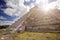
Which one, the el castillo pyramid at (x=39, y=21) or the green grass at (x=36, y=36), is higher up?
the el castillo pyramid at (x=39, y=21)

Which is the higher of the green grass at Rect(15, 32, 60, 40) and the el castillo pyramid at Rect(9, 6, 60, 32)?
the el castillo pyramid at Rect(9, 6, 60, 32)

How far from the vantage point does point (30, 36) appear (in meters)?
4.90

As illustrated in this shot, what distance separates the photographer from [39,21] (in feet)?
16.4

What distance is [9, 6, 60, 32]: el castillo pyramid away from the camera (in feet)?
16.0

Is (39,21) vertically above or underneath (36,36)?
above

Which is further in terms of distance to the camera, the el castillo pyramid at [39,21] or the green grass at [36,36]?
the el castillo pyramid at [39,21]

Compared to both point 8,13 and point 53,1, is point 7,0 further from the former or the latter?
point 53,1

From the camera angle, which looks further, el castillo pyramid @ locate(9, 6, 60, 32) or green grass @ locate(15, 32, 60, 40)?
el castillo pyramid @ locate(9, 6, 60, 32)

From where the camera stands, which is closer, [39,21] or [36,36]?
[36,36]

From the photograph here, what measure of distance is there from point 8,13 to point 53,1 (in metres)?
1.65

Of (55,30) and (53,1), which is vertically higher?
(53,1)

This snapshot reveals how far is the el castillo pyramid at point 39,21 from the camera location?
487 centimetres

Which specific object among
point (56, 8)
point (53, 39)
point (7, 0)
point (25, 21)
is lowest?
point (53, 39)

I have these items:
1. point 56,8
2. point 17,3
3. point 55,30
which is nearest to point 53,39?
point 55,30
